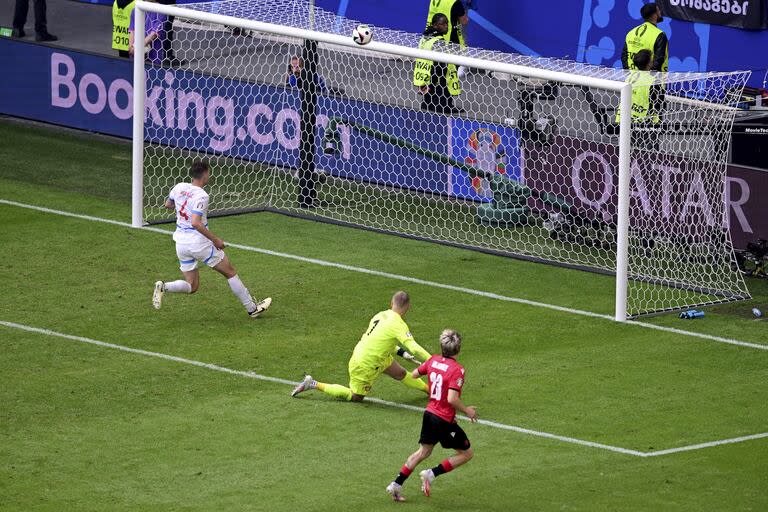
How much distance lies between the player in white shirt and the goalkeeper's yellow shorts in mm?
2940

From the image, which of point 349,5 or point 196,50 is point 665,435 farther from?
point 349,5

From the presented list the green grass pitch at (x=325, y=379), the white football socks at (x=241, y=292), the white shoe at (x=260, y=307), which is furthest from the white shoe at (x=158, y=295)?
the white shoe at (x=260, y=307)

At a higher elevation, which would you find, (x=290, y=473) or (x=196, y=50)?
(x=196, y=50)

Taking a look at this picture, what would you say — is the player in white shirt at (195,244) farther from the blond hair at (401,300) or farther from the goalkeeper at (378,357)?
the blond hair at (401,300)

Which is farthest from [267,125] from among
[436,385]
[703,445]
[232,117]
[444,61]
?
[436,385]

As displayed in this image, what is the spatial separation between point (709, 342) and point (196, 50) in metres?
11.8

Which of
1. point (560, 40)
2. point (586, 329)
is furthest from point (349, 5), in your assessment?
point (586, 329)

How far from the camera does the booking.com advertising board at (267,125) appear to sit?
21391mm

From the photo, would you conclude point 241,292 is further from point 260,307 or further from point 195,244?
point 195,244

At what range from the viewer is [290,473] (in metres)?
12.7

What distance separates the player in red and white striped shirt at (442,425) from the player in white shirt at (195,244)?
5160mm

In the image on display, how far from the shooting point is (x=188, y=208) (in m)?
16.9

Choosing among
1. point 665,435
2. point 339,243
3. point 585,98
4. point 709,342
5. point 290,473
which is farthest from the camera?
point 585,98

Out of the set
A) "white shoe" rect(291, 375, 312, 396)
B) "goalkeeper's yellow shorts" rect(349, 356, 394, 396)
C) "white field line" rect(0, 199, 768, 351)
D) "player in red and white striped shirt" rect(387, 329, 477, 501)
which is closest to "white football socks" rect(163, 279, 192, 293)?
"white field line" rect(0, 199, 768, 351)
